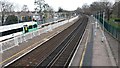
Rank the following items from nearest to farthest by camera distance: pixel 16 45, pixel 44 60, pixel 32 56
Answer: pixel 44 60
pixel 32 56
pixel 16 45

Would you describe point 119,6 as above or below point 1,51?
above

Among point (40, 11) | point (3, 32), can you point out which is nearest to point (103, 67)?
point (3, 32)

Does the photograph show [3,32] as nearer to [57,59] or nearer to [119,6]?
[57,59]

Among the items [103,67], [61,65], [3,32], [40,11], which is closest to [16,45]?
[3,32]

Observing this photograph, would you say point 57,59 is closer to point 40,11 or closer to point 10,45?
point 10,45

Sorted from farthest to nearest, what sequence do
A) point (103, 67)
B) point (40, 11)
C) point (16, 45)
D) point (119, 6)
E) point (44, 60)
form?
1. point (40, 11)
2. point (119, 6)
3. point (16, 45)
4. point (44, 60)
5. point (103, 67)

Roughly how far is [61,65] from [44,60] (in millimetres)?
2107

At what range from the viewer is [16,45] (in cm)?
2138

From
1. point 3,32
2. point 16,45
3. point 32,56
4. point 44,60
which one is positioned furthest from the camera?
point 3,32

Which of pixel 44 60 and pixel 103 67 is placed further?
pixel 44 60

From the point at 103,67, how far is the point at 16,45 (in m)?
10.4

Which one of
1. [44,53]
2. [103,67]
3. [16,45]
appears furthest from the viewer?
[16,45]

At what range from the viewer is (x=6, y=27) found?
89.6ft

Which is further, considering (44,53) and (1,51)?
(44,53)
